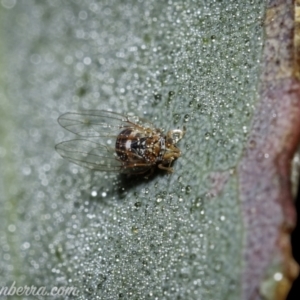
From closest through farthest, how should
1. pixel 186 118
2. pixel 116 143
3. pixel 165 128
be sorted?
pixel 186 118
pixel 165 128
pixel 116 143

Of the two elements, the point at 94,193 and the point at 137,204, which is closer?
the point at 137,204

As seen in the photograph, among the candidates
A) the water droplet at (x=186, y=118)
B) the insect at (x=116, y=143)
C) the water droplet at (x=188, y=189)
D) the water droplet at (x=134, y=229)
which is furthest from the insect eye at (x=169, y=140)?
the water droplet at (x=134, y=229)

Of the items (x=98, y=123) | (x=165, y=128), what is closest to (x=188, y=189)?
(x=165, y=128)

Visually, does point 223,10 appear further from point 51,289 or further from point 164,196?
point 51,289

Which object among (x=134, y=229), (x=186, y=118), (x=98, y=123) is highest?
(x=186, y=118)

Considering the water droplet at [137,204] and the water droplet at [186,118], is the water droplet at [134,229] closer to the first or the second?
the water droplet at [137,204]

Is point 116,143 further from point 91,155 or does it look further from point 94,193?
point 94,193

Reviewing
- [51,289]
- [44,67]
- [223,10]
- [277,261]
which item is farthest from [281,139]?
[44,67]

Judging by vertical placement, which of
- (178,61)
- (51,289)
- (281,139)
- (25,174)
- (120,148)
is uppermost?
(178,61)
